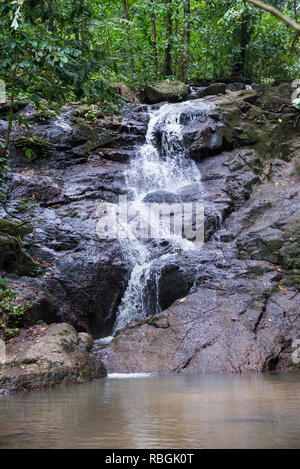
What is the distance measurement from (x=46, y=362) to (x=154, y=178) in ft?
25.1

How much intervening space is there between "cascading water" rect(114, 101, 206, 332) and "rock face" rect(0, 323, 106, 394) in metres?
2.56

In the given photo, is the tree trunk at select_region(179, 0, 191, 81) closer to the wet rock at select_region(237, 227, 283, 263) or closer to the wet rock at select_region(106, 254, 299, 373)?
the wet rock at select_region(237, 227, 283, 263)

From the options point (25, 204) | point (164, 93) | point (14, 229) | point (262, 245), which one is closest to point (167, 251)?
point (262, 245)

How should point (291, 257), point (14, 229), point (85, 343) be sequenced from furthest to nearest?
point (291, 257) → point (14, 229) → point (85, 343)

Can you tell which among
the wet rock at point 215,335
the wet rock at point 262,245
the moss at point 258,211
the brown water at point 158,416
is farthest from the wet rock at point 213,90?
the brown water at point 158,416

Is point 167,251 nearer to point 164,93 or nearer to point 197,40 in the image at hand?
point 164,93

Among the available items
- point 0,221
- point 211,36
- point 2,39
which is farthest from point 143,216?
point 211,36

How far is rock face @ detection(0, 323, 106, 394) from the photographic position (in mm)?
5520

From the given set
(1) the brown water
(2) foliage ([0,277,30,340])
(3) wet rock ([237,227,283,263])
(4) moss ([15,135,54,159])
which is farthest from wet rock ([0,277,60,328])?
(4) moss ([15,135,54,159])

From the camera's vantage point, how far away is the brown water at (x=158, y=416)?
106 inches

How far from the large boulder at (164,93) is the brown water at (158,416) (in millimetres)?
12537

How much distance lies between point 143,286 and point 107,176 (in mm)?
4115

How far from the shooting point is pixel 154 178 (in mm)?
12500

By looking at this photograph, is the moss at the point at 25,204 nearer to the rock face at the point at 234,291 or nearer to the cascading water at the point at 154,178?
the cascading water at the point at 154,178
